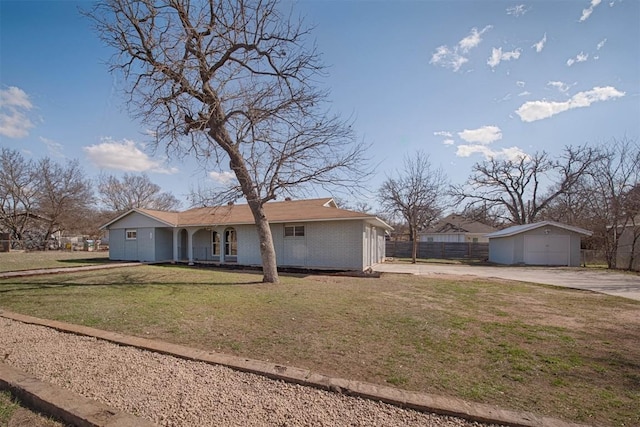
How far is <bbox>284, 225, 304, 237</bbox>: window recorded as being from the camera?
16172 mm

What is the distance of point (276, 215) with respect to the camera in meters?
17.0

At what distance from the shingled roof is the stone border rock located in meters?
10.3

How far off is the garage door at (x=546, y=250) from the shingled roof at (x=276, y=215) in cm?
1032

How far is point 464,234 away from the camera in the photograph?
3862 centimetres

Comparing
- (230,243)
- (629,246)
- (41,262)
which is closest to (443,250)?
(629,246)

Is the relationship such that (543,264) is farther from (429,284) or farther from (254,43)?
(254,43)

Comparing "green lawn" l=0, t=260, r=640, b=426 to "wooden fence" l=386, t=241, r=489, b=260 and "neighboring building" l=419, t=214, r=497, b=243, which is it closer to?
Result: "wooden fence" l=386, t=241, r=489, b=260

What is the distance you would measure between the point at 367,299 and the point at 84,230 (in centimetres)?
4352

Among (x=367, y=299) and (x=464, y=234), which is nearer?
(x=367, y=299)

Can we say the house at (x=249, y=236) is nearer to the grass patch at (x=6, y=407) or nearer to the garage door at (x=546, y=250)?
the grass patch at (x=6, y=407)

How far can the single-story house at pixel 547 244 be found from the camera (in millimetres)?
19906

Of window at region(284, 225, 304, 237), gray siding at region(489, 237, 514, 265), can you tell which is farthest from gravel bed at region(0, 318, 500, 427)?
gray siding at region(489, 237, 514, 265)

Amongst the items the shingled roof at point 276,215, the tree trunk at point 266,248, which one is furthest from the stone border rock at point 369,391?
the shingled roof at point 276,215

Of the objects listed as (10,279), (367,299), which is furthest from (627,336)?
(10,279)
